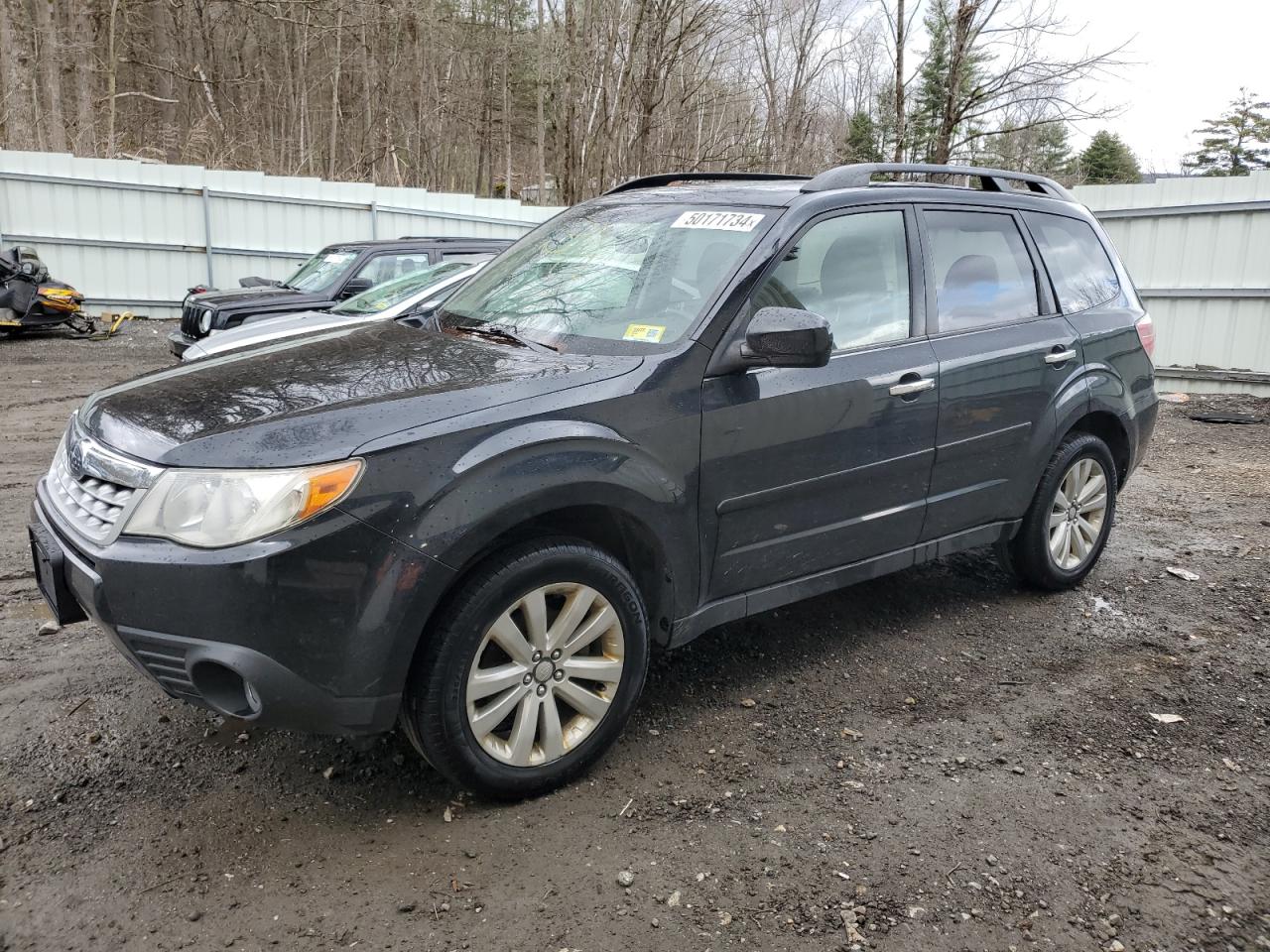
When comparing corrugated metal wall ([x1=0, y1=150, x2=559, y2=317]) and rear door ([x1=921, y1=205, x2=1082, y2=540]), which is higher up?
corrugated metal wall ([x1=0, y1=150, x2=559, y2=317])

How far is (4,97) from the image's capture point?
1956 cm

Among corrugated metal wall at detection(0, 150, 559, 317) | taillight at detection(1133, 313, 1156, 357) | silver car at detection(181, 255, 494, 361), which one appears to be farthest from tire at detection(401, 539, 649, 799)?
corrugated metal wall at detection(0, 150, 559, 317)

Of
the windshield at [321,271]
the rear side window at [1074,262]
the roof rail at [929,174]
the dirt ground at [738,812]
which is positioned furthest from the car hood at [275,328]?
the rear side window at [1074,262]

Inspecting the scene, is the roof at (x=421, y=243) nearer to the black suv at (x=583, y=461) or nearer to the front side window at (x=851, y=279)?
the black suv at (x=583, y=461)

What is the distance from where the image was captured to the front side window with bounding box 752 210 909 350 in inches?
139

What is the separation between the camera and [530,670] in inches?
114

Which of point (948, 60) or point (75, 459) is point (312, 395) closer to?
point (75, 459)

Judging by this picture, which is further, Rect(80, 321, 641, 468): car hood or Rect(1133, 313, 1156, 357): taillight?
Rect(1133, 313, 1156, 357): taillight

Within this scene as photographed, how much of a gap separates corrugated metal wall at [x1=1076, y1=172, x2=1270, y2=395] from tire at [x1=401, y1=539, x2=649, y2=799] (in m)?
10.5

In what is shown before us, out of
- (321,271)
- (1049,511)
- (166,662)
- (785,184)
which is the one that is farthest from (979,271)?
(321,271)

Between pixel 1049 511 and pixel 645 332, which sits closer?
pixel 645 332

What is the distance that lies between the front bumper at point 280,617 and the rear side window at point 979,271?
2.51 m

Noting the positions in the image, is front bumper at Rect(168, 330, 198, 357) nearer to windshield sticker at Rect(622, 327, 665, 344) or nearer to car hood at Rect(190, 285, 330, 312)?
car hood at Rect(190, 285, 330, 312)

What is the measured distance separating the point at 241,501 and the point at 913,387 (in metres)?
2.45
